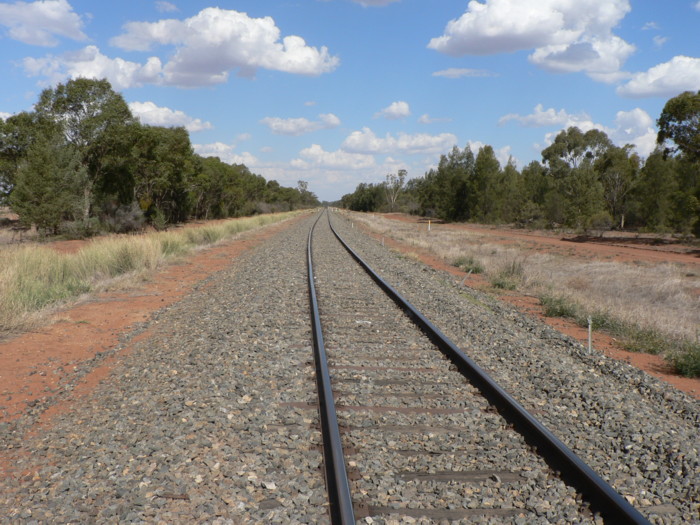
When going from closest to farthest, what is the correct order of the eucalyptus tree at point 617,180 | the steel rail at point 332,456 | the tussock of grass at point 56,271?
the steel rail at point 332,456
the tussock of grass at point 56,271
the eucalyptus tree at point 617,180

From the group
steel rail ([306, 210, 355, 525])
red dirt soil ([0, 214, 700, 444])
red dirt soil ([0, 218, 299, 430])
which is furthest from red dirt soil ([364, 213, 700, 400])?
red dirt soil ([0, 218, 299, 430])

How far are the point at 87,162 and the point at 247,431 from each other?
106 feet

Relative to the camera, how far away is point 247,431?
14.4 ft

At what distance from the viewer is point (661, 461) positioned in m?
3.97

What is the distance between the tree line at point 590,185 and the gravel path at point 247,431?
29337mm

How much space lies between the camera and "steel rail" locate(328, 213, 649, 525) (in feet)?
10.6

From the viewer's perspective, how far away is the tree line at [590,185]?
105ft

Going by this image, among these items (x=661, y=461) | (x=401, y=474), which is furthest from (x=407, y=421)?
(x=661, y=461)

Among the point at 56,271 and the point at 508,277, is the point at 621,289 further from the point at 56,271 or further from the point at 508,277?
the point at 56,271

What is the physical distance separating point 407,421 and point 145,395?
8.90 feet

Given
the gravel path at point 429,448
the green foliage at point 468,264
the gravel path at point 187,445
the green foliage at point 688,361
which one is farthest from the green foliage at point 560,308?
the gravel path at point 187,445

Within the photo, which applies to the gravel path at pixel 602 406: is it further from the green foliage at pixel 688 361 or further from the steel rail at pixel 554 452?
the green foliage at pixel 688 361

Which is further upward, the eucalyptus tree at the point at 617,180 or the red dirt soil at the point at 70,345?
the eucalyptus tree at the point at 617,180

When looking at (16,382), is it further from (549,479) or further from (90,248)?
(90,248)
